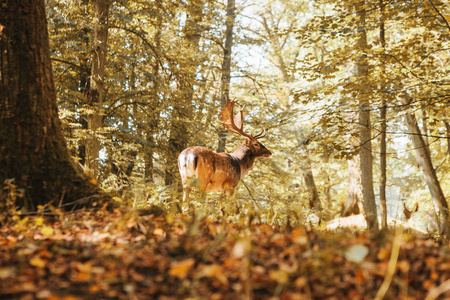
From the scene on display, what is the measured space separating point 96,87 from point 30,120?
5.68 metres

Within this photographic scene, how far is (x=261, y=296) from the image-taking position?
182 cm

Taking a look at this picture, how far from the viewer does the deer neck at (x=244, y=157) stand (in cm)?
788

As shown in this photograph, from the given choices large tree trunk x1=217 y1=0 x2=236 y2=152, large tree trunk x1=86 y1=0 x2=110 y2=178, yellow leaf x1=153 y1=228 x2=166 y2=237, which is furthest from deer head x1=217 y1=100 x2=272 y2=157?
yellow leaf x1=153 y1=228 x2=166 y2=237

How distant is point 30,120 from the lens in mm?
3531

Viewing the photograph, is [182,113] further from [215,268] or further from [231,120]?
[215,268]

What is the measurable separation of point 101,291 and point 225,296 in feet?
1.99

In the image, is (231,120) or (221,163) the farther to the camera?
(231,120)

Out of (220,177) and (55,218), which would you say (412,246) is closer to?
(55,218)

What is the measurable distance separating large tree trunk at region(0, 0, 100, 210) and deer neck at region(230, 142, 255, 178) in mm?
4555

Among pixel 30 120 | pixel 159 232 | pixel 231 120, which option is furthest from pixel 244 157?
pixel 159 232

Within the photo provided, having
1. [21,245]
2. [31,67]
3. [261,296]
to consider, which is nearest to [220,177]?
[31,67]

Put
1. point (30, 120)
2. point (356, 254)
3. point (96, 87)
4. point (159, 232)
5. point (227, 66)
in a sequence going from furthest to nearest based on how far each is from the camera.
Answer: point (227, 66) → point (96, 87) → point (30, 120) → point (159, 232) → point (356, 254)

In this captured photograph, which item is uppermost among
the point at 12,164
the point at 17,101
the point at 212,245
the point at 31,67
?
the point at 31,67

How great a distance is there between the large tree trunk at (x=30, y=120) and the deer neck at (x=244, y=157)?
456 cm
